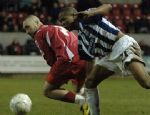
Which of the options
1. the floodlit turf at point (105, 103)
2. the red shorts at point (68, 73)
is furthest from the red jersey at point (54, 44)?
the floodlit turf at point (105, 103)

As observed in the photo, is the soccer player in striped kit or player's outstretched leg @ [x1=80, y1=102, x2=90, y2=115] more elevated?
the soccer player in striped kit

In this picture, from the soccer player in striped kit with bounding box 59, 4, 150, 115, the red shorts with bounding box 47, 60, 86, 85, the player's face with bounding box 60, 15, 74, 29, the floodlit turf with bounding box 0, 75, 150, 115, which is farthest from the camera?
the floodlit turf with bounding box 0, 75, 150, 115

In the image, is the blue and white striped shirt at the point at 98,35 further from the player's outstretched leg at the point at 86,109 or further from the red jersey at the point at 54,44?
the red jersey at the point at 54,44

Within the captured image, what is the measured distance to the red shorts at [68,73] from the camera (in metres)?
9.57

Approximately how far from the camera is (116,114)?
11062 mm

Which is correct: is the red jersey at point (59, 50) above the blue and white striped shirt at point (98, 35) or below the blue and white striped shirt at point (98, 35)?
below

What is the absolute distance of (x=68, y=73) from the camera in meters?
9.67

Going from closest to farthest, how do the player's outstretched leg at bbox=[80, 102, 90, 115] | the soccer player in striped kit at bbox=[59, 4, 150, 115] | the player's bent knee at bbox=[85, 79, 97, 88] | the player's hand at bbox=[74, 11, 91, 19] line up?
the player's hand at bbox=[74, 11, 91, 19] < the soccer player in striped kit at bbox=[59, 4, 150, 115] < the player's bent knee at bbox=[85, 79, 97, 88] < the player's outstretched leg at bbox=[80, 102, 90, 115]

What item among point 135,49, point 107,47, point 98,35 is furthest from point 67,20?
point 135,49

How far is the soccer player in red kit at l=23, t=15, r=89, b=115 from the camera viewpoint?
946 centimetres

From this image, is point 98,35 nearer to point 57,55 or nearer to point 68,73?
point 57,55

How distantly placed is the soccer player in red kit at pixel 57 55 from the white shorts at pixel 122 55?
3.79 ft

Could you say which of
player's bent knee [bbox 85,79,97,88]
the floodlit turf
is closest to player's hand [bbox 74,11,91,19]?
player's bent knee [bbox 85,79,97,88]

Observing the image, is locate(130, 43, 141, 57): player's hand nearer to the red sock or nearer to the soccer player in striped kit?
the soccer player in striped kit
